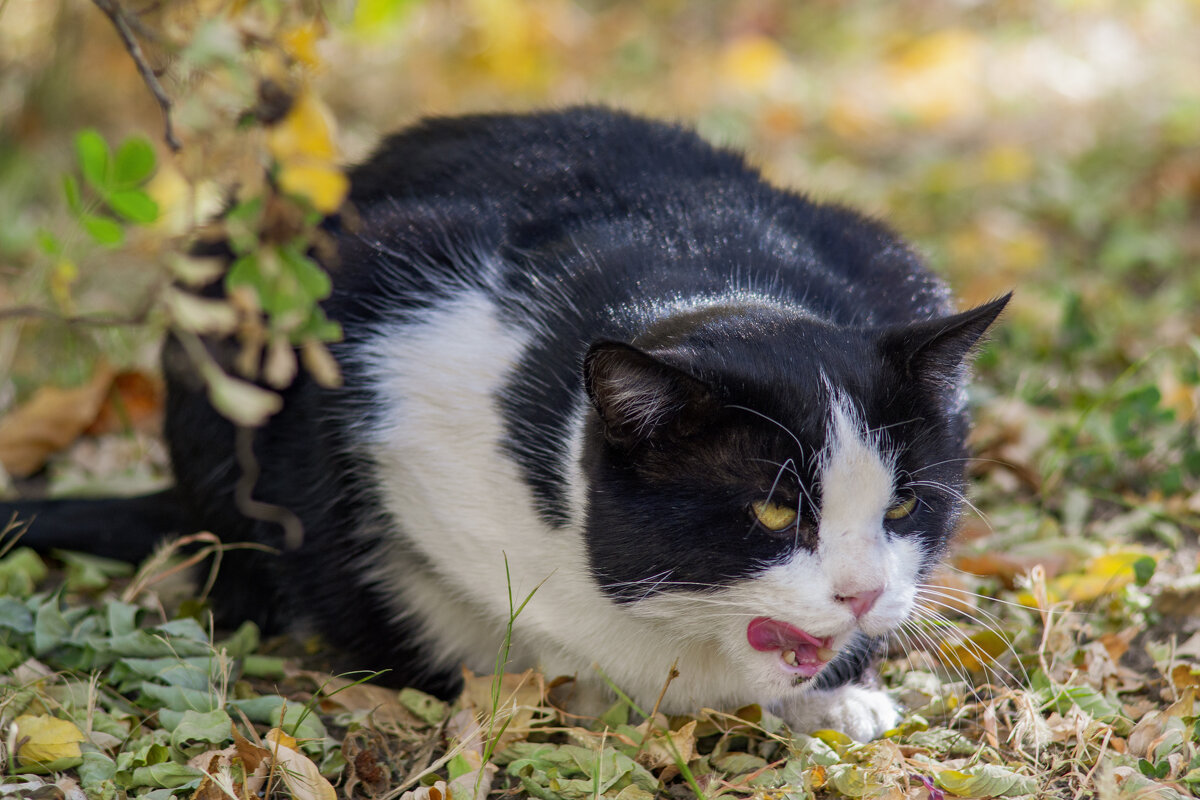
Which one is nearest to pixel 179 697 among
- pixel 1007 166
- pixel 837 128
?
pixel 1007 166

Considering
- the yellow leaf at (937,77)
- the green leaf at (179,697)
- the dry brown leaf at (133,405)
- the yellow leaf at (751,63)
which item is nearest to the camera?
the green leaf at (179,697)

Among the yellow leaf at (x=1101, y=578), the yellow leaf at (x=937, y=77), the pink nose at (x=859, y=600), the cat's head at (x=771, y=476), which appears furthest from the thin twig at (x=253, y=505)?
the yellow leaf at (x=937, y=77)

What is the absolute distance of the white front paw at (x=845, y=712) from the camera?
6.61ft

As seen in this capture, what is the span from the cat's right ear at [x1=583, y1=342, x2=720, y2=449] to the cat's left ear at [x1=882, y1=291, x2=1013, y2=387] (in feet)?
1.03

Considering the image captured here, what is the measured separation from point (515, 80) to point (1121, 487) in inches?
161

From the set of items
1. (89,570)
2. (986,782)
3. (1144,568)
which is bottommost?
(89,570)

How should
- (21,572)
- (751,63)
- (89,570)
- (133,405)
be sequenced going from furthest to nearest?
(751,63)
(133,405)
(89,570)
(21,572)

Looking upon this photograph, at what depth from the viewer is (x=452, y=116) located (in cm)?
276

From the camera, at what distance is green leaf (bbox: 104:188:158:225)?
1586 mm

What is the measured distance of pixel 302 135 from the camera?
1.40 m

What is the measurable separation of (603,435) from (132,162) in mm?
768

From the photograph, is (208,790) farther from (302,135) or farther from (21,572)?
(302,135)

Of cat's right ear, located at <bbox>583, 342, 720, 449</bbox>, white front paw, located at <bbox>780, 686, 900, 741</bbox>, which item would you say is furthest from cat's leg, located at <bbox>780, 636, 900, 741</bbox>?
cat's right ear, located at <bbox>583, 342, 720, 449</bbox>

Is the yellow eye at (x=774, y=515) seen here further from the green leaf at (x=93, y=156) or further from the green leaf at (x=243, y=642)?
the green leaf at (x=243, y=642)
